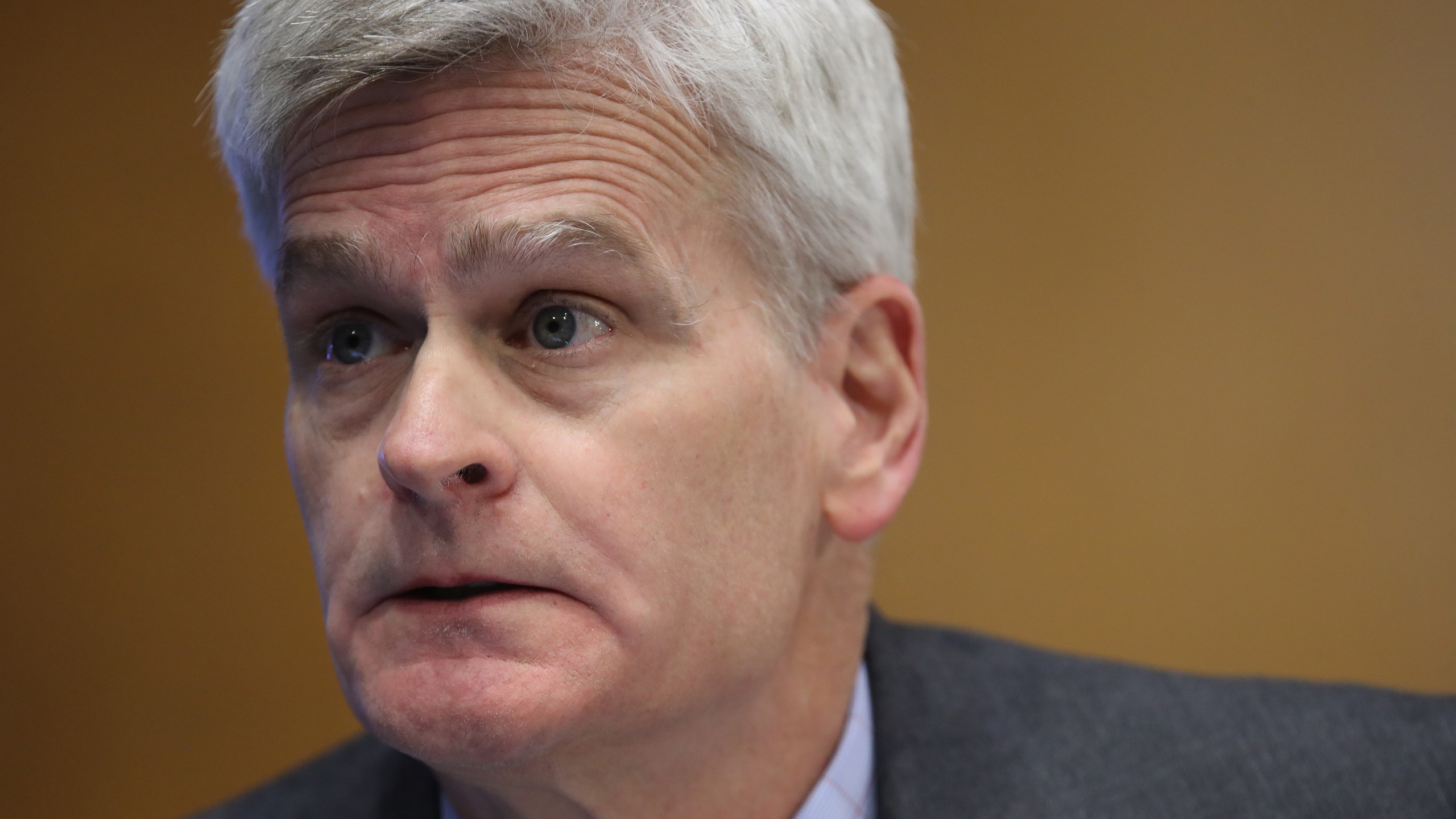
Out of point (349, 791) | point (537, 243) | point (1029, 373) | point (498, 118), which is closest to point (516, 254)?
point (537, 243)

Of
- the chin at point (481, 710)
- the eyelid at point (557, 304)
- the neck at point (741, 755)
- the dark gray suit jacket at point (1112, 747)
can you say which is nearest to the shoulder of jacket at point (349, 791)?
the dark gray suit jacket at point (1112, 747)

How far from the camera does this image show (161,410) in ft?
6.75

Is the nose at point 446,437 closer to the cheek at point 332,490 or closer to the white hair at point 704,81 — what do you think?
the cheek at point 332,490

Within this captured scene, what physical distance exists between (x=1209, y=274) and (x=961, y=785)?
3.58ft

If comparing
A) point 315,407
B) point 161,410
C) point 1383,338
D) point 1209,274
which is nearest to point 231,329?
point 161,410

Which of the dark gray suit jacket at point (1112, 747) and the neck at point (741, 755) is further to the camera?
the dark gray suit jacket at point (1112, 747)

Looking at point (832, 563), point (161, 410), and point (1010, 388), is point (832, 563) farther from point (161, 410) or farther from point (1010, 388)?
point (161, 410)

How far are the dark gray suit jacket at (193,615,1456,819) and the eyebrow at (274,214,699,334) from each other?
0.67 m

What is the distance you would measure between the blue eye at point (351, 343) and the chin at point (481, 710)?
35 centimetres

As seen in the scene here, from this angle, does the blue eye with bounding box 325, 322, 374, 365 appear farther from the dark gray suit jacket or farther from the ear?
the dark gray suit jacket

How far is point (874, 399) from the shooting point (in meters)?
1.41

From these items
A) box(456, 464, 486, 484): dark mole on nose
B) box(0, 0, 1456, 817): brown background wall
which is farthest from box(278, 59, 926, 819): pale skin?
box(0, 0, 1456, 817): brown background wall

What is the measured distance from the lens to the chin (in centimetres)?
109

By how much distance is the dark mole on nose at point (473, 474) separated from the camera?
3.55ft
